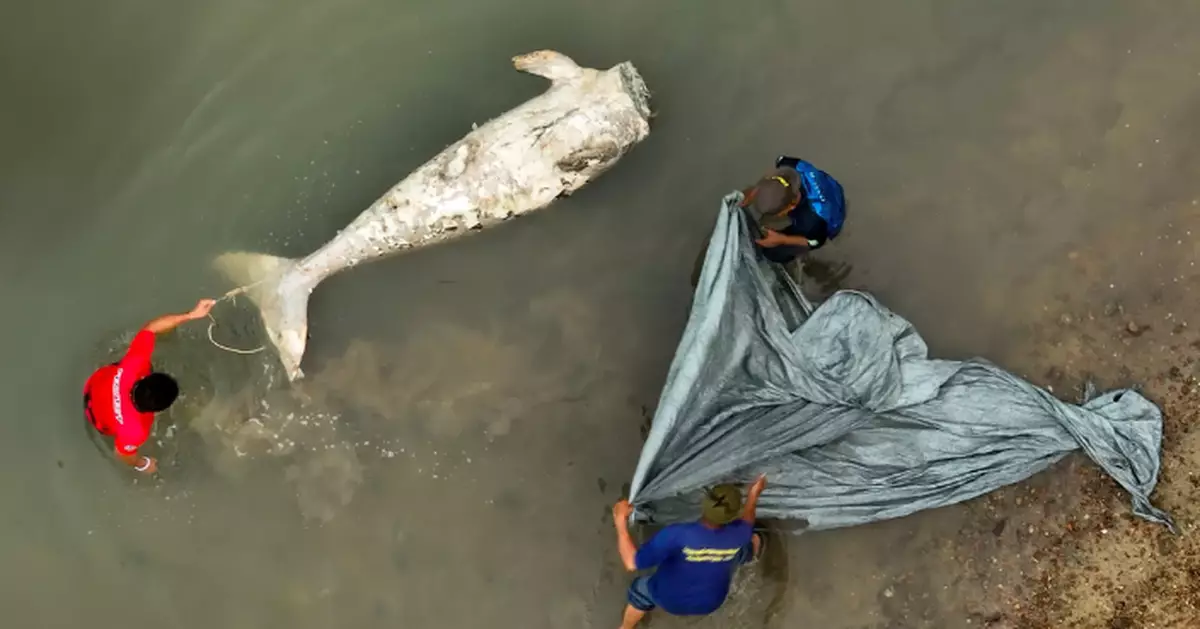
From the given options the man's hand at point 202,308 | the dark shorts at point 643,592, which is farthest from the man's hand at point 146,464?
the dark shorts at point 643,592

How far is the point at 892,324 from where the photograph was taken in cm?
440

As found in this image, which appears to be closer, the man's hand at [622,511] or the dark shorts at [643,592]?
the man's hand at [622,511]

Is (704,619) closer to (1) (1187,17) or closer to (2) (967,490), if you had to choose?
(2) (967,490)

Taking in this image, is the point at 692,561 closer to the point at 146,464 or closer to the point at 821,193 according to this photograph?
the point at 821,193

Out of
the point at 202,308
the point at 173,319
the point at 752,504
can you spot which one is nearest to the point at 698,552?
the point at 752,504

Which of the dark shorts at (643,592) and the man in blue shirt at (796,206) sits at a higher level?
the man in blue shirt at (796,206)

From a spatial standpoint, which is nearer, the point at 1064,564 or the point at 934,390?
the point at 934,390

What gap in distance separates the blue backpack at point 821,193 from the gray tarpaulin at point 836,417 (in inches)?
14.2

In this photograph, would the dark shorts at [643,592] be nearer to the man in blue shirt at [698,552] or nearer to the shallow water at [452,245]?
the man in blue shirt at [698,552]

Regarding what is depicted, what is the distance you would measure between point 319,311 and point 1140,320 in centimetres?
483

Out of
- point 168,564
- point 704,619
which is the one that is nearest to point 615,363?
point 704,619

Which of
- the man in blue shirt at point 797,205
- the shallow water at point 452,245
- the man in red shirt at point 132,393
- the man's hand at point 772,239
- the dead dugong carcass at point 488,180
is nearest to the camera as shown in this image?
the man in red shirt at point 132,393

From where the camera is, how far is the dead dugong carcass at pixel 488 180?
4312 mm

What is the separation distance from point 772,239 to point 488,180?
1532 mm
